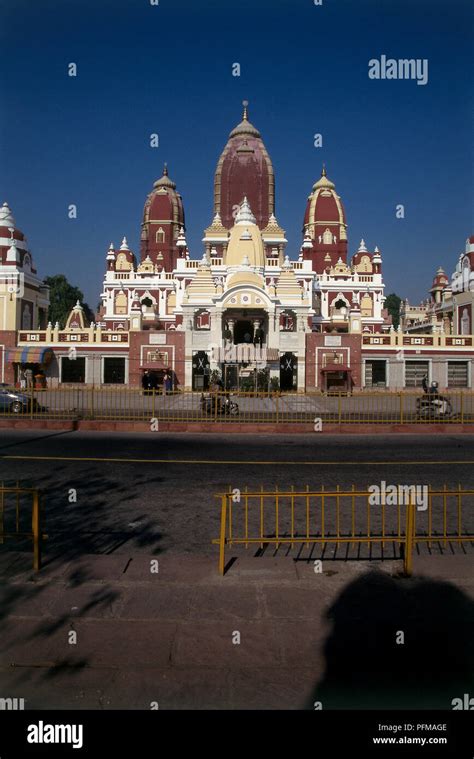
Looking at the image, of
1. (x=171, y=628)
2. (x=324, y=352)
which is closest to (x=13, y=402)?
(x=171, y=628)

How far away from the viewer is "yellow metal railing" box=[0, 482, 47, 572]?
5367mm

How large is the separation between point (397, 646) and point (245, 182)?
48185 millimetres

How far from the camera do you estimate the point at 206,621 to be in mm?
4441

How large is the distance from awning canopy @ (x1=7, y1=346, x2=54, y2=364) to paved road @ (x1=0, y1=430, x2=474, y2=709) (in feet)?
85.0

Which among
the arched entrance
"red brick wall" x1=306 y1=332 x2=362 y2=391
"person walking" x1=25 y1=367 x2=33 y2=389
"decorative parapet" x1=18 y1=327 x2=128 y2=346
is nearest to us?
"person walking" x1=25 y1=367 x2=33 y2=389

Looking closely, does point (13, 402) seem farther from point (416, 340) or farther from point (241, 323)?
point (416, 340)

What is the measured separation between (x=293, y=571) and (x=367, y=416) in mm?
13877

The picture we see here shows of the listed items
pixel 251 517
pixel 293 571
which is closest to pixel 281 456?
pixel 251 517

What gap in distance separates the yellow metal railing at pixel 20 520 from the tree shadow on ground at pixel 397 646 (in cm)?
282

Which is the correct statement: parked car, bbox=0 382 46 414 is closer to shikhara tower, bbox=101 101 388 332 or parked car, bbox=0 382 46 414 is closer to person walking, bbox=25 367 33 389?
person walking, bbox=25 367 33 389

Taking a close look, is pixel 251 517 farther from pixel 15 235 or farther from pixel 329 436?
pixel 15 235

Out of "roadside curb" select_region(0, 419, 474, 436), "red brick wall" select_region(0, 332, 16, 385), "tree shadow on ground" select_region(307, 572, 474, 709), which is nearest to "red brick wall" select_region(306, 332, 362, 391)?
"roadside curb" select_region(0, 419, 474, 436)

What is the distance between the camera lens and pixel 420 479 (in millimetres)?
9805

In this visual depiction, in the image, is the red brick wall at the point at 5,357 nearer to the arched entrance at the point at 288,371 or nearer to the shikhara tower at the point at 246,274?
the shikhara tower at the point at 246,274
